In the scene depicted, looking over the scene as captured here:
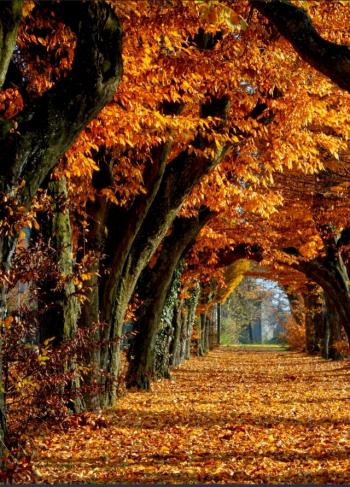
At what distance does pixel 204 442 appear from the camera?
977 centimetres

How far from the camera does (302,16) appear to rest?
632 cm

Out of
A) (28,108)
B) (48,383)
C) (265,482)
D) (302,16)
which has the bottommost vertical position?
(265,482)

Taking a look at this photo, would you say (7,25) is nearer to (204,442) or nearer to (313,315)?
(204,442)

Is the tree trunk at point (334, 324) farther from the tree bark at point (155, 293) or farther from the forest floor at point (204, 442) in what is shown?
the tree bark at point (155, 293)

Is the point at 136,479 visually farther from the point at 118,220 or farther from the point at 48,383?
the point at 118,220

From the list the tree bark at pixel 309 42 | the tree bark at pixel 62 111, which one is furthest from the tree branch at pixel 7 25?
the tree bark at pixel 309 42

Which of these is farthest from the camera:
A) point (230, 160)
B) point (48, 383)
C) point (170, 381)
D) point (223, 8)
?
point (170, 381)

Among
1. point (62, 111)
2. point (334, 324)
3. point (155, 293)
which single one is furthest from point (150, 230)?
point (334, 324)

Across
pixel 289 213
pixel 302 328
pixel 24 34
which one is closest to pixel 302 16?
pixel 24 34

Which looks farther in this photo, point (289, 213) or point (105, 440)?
point (289, 213)

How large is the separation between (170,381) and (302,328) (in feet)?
110

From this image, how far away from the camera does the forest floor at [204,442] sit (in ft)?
24.9

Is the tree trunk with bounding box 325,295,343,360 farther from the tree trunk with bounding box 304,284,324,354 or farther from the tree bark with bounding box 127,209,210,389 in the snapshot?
the tree bark with bounding box 127,209,210,389

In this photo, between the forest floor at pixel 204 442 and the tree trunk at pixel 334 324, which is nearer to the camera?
the forest floor at pixel 204 442
